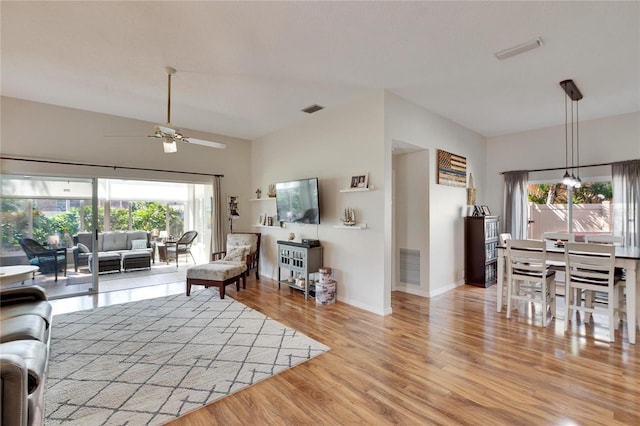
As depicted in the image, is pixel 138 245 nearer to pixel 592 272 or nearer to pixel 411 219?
pixel 411 219

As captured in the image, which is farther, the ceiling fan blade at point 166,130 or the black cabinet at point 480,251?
the black cabinet at point 480,251

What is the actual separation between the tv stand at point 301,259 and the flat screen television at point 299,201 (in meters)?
0.45

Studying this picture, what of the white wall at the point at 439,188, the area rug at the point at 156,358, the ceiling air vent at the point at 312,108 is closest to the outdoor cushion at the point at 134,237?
the area rug at the point at 156,358

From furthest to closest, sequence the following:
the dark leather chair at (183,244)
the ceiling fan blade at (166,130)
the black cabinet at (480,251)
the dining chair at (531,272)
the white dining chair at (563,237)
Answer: the dark leather chair at (183,244), the black cabinet at (480,251), the white dining chair at (563,237), the dining chair at (531,272), the ceiling fan blade at (166,130)

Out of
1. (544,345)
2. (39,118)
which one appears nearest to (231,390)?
(544,345)

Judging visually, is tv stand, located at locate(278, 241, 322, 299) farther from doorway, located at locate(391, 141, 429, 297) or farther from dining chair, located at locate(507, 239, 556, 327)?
dining chair, located at locate(507, 239, 556, 327)

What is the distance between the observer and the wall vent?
4750 mm

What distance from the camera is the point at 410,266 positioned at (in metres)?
4.86

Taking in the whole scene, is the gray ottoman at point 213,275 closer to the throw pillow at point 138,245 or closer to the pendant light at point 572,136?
the throw pillow at point 138,245

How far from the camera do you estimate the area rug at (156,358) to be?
199 centimetres

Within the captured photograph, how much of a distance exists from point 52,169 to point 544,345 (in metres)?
6.90

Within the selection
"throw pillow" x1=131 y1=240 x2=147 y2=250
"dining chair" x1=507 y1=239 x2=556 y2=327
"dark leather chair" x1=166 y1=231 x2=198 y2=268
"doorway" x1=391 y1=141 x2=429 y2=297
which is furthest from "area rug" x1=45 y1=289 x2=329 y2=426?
"dark leather chair" x1=166 y1=231 x2=198 y2=268

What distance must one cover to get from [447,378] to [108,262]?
6.96 m

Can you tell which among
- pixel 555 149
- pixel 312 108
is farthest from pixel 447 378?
pixel 555 149
